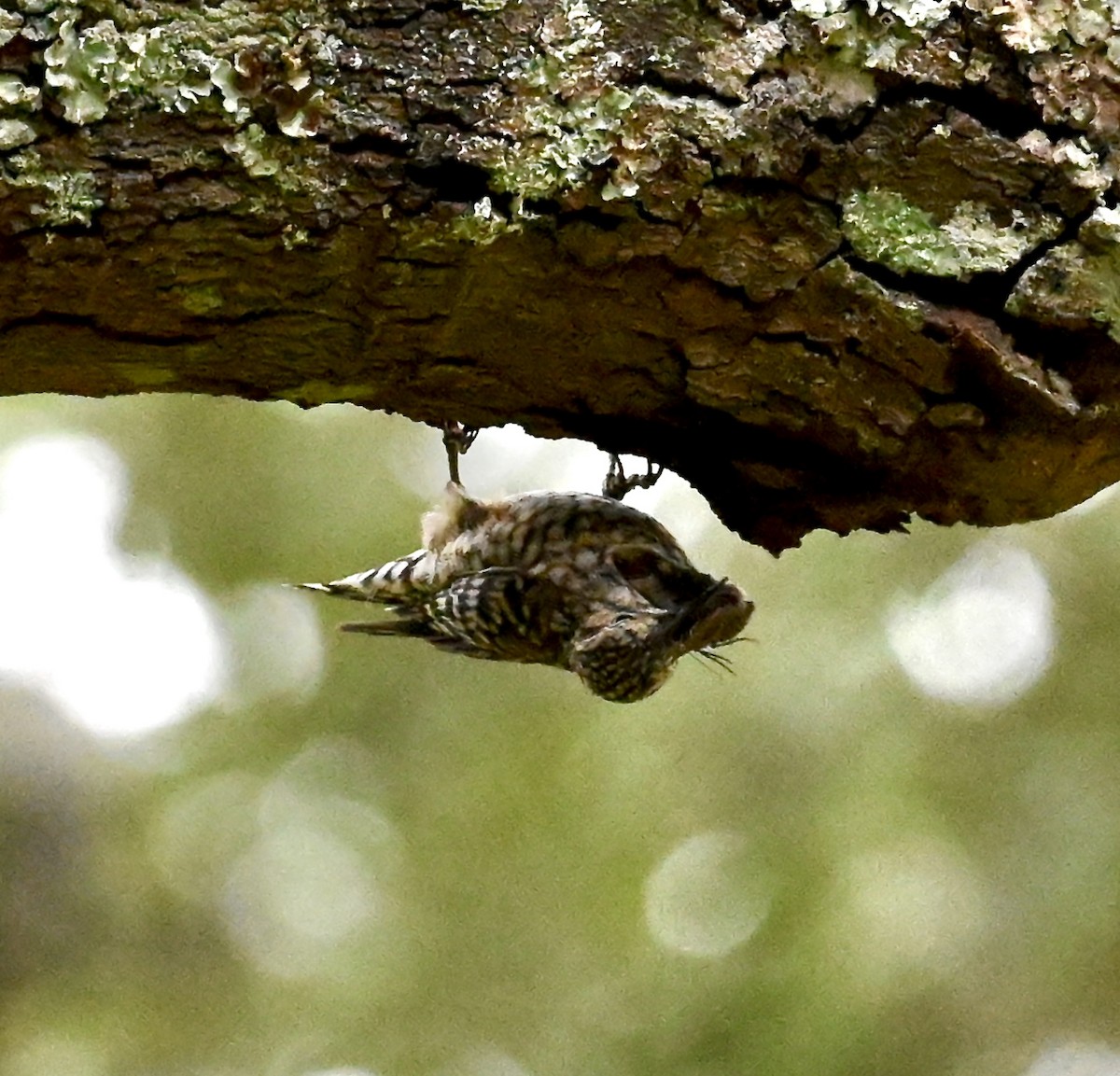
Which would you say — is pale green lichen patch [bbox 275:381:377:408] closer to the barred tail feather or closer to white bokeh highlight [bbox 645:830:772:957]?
the barred tail feather

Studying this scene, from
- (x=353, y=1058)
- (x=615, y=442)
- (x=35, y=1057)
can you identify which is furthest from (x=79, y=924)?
(x=615, y=442)

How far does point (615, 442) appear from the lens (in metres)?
1.93

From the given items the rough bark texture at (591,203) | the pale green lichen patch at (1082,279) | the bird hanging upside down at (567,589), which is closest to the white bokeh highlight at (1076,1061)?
the bird hanging upside down at (567,589)

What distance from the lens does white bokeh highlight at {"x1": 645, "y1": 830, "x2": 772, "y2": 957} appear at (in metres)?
4.23

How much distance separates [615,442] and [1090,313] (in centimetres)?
63

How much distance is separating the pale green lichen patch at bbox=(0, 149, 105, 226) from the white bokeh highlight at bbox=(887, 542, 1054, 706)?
2840 mm

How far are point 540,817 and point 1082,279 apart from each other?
3.00 meters

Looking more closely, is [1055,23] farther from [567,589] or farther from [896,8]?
[567,589]

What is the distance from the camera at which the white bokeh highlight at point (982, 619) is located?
12.6ft

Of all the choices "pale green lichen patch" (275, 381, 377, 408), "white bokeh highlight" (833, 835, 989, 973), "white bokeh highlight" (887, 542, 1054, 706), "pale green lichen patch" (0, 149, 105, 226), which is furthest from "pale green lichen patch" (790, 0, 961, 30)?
"white bokeh highlight" (833, 835, 989, 973)

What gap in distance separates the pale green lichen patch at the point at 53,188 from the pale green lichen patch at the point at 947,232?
82cm

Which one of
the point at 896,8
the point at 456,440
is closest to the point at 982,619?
the point at 456,440

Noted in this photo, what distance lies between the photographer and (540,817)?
4305 millimetres

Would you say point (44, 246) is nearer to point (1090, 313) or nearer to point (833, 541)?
point (1090, 313)
